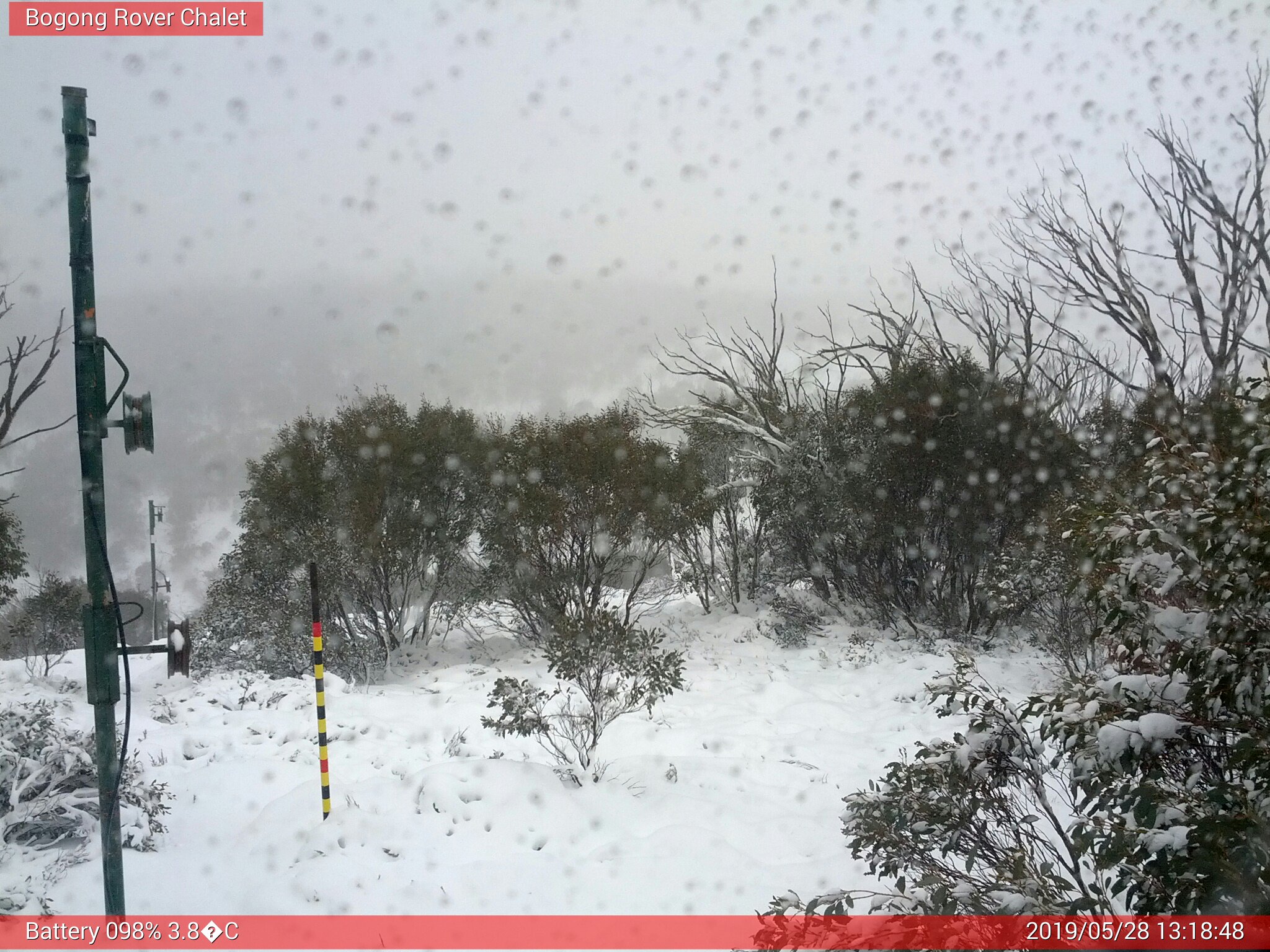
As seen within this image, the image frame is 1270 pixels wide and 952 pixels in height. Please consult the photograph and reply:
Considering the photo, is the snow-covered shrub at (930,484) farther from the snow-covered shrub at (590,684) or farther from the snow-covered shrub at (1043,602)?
the snow-covered shrub at (590,684)

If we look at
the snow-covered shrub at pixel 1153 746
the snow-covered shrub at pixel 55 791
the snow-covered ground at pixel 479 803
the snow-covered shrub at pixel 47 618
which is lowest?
the snow-covered shrub at pixel 47 618

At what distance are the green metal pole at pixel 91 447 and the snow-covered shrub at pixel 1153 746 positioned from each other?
254cm

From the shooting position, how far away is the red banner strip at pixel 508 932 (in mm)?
2383

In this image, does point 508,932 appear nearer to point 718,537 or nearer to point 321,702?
point 321,702

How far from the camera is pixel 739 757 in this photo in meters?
7.02

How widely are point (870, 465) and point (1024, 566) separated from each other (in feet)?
9.71

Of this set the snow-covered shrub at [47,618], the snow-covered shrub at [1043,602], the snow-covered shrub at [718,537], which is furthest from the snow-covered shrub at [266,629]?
the snow-covered shrub at [1043,602]

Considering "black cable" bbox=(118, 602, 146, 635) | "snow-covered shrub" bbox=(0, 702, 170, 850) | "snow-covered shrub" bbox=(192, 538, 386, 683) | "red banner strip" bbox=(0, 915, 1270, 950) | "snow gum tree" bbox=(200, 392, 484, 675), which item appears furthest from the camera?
"snow gum tree" bbox=(200, 392, 484, 675)

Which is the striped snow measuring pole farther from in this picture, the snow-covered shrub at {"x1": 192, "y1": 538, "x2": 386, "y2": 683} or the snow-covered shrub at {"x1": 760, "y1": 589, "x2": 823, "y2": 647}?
the snow-covered shrub at {"x1": 760, "y1": 589, "x2": 823, "y2": 647}

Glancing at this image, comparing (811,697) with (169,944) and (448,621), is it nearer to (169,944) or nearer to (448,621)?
(169,944)

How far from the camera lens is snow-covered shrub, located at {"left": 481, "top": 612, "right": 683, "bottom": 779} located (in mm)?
6000

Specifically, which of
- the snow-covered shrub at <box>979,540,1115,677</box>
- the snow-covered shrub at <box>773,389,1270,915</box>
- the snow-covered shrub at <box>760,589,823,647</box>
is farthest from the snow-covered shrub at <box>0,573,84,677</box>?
the snow-covered shrub at <box>773,389,1270,915</box>

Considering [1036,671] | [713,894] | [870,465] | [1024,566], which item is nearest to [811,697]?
[1036,671]

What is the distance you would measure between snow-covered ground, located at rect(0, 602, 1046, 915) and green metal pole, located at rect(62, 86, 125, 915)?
1.33 meters
